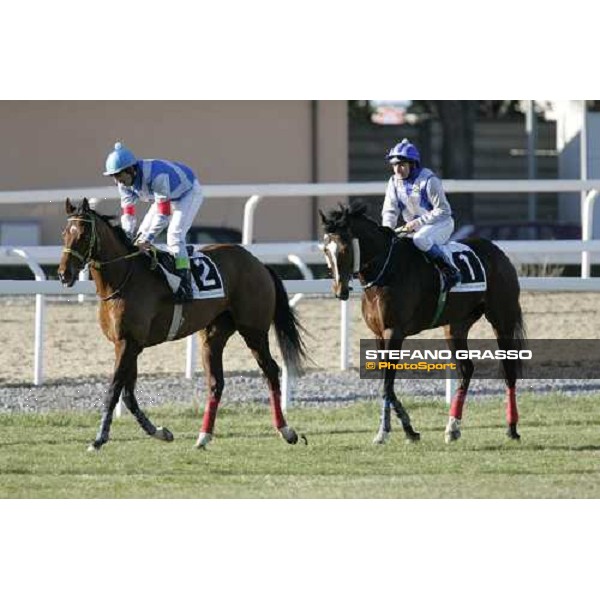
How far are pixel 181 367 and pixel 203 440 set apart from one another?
3.39 meters

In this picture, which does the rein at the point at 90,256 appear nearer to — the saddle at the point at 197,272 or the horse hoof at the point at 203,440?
the saddle at the point at 197,272

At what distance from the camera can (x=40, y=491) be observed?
8.14 metres

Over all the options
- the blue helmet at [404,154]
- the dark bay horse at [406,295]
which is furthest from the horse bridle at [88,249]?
the blue helmet at [404,154]

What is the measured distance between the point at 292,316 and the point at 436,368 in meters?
1.40

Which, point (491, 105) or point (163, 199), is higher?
point (491, 105)

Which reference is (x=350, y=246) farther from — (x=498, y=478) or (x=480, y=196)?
(x=480, y=196)

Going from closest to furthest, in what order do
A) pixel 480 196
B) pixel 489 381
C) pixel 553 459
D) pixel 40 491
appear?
pixel 40 491, pixel 553 459, pixel 489 381, pixel 480 196

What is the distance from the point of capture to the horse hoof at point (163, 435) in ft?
31.7

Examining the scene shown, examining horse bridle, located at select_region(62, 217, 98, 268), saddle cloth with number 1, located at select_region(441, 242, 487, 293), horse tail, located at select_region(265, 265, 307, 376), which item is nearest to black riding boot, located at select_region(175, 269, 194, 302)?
horse bridle, located at select_region(62, 217, 98, 268)

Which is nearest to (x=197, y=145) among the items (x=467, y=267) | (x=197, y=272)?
(x=467, y=267)

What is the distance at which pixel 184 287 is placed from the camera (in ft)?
31.4

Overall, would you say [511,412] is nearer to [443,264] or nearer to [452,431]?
[452,431]

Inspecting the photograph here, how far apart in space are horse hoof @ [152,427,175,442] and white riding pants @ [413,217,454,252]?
1.75 m

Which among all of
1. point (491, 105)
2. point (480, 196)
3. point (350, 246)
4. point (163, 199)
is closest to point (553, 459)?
point (350, 246)
